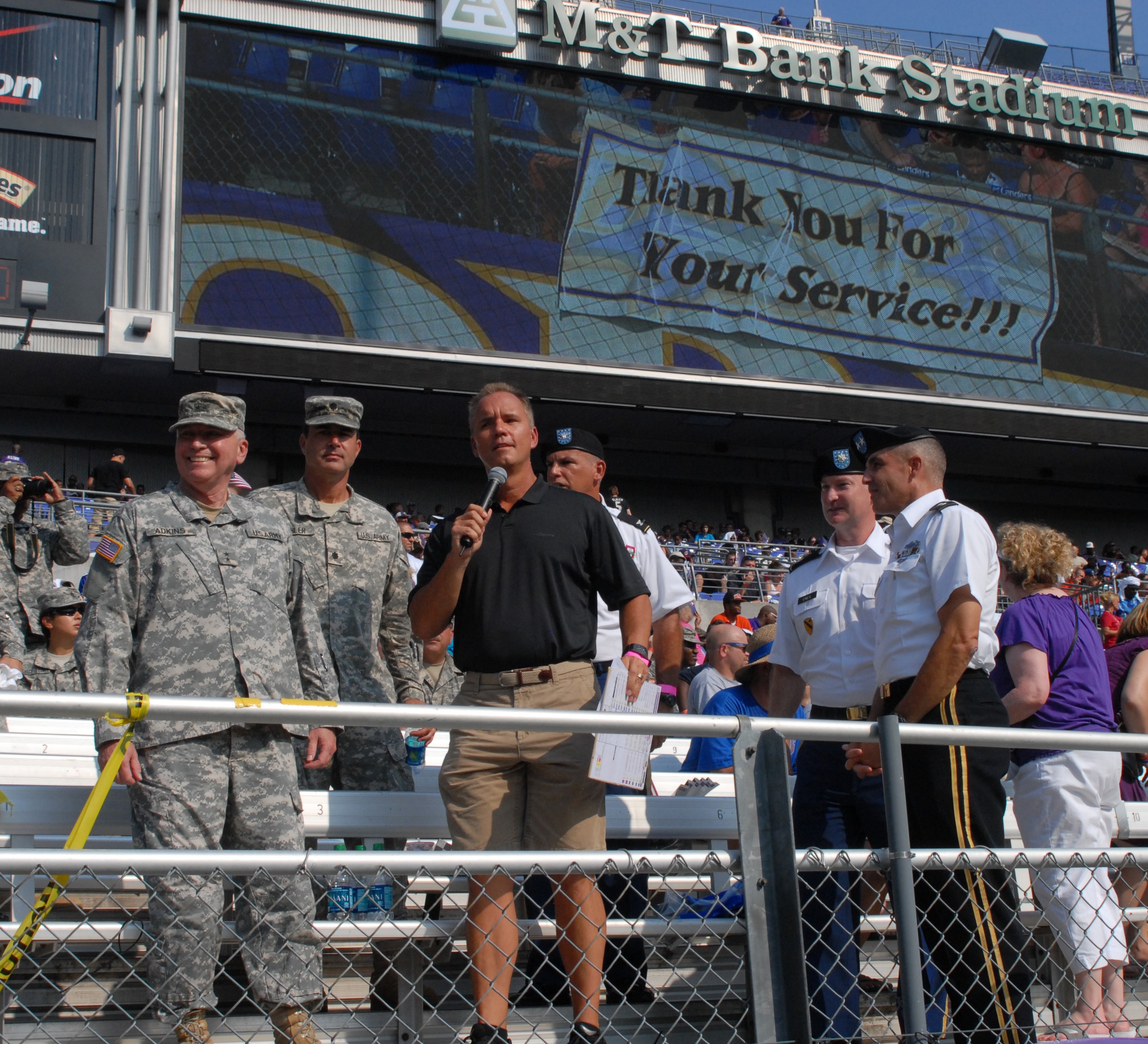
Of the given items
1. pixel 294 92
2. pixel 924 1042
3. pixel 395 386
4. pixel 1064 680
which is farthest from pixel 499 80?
pixel 924 1042

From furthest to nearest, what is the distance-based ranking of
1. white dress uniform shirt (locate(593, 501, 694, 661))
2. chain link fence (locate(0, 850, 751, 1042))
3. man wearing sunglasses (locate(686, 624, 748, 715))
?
man wearing sunglasses (locate(686, 624, 748, 715))
white dress uniform shirt (locate(593, 501, 694, 661))
chain link fence (locate(0, 850, 751, 1042))

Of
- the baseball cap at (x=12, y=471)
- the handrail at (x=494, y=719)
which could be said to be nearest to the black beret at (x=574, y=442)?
the handrail at (x=494, y=719)

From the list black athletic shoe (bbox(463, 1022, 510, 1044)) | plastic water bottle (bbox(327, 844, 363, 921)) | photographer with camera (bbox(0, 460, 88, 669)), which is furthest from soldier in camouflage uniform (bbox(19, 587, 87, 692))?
black athletic shoe (bbox(463, 1022, 510, 1044))

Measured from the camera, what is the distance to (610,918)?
10.5 feet

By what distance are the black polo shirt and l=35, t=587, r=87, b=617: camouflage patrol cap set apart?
134 inches

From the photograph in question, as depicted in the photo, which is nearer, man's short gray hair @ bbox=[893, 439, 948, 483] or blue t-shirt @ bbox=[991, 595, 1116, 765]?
man's short gray hair @ bbox=[893, 439, 948, 483]

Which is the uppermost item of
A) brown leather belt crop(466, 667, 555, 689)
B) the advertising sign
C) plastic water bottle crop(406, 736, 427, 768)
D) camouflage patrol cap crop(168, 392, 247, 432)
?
the advertising sign

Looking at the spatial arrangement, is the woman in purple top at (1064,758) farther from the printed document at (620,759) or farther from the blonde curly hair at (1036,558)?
the printed document at (620,759)

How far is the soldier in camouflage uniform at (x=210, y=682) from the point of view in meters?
2.63

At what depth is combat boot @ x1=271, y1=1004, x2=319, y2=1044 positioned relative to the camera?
2.57 metres

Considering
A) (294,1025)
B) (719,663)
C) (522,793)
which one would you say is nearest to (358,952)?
(294,1025)

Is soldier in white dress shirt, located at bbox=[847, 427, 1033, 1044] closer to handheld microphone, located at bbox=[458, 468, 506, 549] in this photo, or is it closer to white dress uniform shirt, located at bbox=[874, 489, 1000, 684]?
white dress uniform shirt, located at bbox=[874, 489, 1000, 684]

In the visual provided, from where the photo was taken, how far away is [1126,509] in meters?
28.4

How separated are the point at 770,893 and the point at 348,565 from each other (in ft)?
6.58
